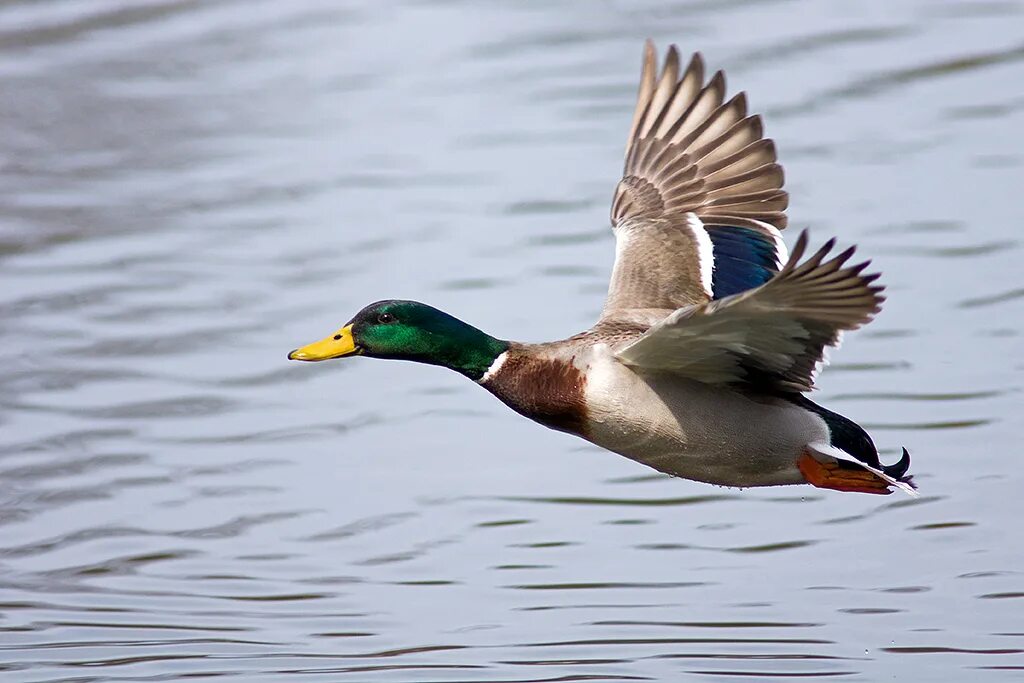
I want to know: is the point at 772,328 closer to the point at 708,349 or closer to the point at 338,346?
the point at 708,349

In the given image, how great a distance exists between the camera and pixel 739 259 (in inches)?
278

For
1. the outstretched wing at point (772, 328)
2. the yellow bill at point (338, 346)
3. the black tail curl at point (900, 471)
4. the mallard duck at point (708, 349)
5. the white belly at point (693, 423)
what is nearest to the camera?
the outstretched wing at point (772, 328)

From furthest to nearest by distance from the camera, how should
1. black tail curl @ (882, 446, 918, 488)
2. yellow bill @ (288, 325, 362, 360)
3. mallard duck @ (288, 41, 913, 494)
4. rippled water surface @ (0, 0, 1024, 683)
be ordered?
rippled water surface @ (0, 0, 1024, 683)
yellow bill @ (288, 325, 362, 360)
black tail curl @ (882, 446, 918, 488)
mallard duck @ (288, 41, 913, 494)

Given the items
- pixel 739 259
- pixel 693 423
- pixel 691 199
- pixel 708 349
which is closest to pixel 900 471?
pixel 693 423

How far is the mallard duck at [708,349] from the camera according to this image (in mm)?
5492

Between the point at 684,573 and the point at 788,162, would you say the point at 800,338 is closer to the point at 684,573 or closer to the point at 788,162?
the point at 684,573

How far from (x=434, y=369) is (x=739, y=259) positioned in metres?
2.68

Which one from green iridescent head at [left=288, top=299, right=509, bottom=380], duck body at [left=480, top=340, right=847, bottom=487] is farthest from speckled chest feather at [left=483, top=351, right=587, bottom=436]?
green iridescent head at [left=288, top=299, right=509, bottom=380]

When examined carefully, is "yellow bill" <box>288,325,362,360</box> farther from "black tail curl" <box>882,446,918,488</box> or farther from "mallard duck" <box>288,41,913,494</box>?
"black tail curl" <box>882,446,918,488</box>

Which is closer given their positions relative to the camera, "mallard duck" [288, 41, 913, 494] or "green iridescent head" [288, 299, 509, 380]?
"mallard duck" [288, 41, 913, 494]

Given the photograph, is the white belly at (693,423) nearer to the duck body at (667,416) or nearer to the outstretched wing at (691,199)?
the duck body at (667,416)

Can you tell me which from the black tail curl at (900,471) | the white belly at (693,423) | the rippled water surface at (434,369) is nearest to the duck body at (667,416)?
the white belly at (693,423)

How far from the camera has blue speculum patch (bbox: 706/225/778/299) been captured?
6934 millimetres

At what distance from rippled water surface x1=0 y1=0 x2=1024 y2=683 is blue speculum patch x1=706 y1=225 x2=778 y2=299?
43.1 inches
